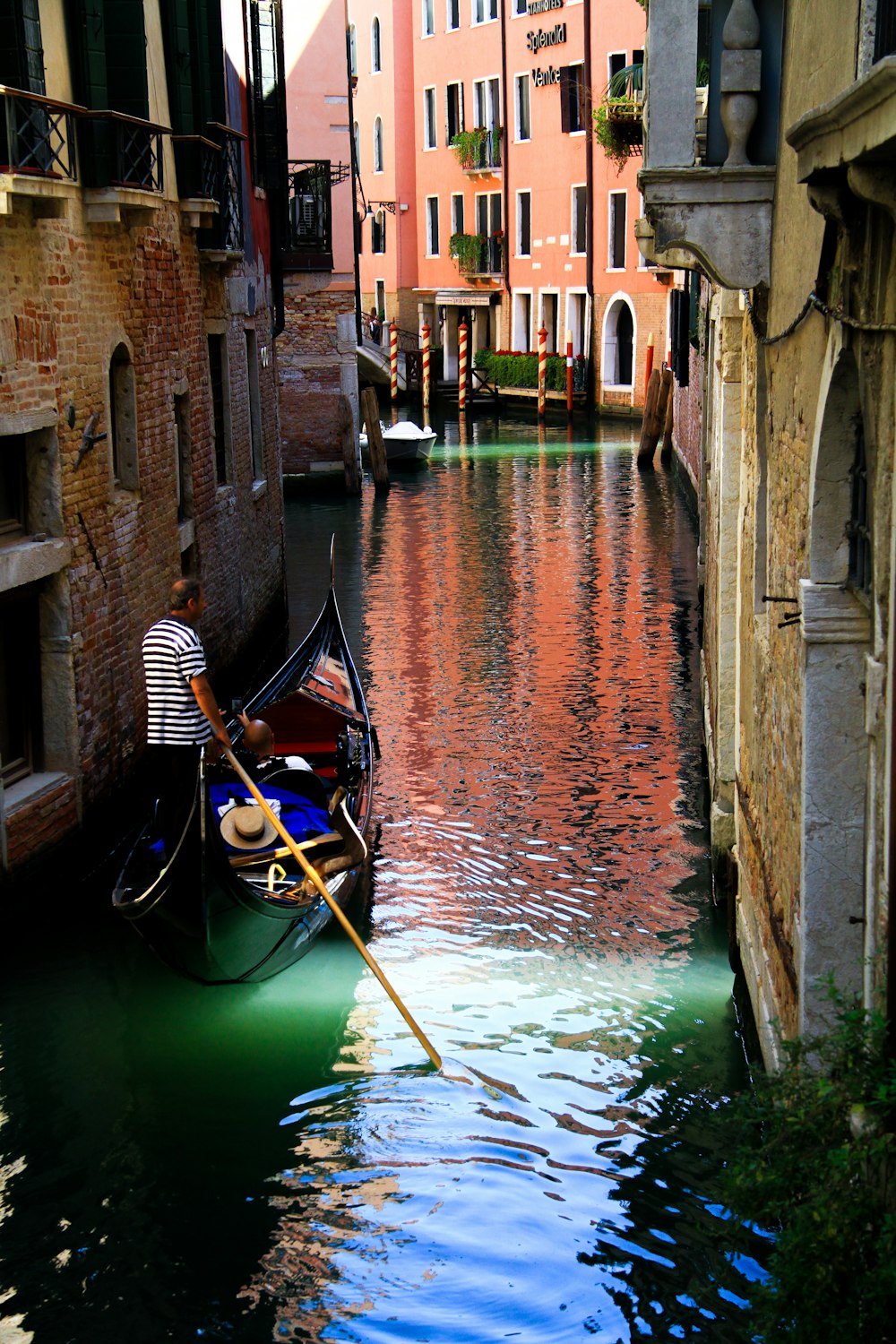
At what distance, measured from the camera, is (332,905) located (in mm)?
5074

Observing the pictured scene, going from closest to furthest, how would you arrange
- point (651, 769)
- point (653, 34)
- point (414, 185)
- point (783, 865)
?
1. point (783, 865)
2. point (653, 34)
3. point (651, 769)
4. point (414, 185)

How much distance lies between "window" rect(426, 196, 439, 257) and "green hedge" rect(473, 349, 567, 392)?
125 inches

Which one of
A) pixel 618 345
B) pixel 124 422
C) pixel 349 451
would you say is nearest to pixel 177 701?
pixel 124 422

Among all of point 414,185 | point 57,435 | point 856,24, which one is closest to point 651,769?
point 57,435

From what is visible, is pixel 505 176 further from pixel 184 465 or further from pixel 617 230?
pixel 184 465

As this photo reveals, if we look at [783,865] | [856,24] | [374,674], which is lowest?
[374,674]

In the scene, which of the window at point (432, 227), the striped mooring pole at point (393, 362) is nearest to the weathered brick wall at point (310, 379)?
the striped mooring pole at point (393, 362)

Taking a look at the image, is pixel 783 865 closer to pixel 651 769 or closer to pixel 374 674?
pixel 651 769

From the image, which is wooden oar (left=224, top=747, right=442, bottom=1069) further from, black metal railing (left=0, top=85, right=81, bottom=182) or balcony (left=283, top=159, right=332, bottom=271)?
balcony (left=283, top=159, right=332, bottom=271)

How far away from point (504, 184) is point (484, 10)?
9.18ft

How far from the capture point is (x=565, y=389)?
24.6 m

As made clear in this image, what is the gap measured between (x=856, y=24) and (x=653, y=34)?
67.6 inches

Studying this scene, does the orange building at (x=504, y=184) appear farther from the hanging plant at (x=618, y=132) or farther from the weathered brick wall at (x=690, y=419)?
the hanging plant at (x=618, y=132)

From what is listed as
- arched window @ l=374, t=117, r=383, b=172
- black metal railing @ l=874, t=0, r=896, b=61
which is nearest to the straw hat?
black metal railing @ l=874, t=0, r=896, b=61
